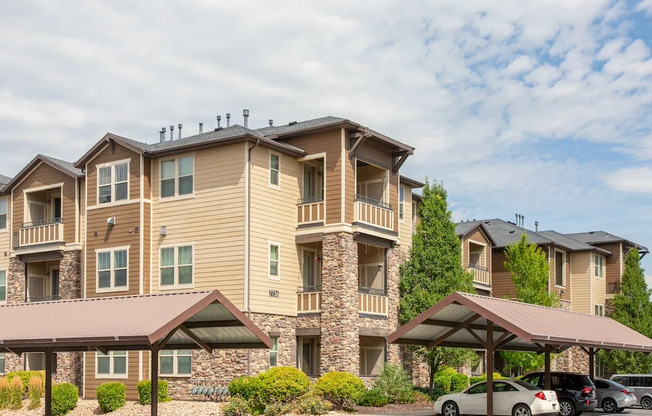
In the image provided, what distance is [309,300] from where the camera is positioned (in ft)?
115

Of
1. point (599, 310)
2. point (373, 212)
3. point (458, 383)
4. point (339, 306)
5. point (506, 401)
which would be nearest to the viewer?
point (506, 401)

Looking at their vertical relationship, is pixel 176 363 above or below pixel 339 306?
below

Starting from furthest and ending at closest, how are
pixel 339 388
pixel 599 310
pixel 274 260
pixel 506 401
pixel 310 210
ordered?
pixel 599 310 → pixel 310 210 → pixel 274 260 → pixel 339 388 → pixel 506 401

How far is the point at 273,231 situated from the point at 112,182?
25.8 ft

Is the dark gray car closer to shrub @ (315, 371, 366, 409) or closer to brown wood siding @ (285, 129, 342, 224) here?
shrub @ (315, 371, 366, 409)

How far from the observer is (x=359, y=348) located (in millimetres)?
36312

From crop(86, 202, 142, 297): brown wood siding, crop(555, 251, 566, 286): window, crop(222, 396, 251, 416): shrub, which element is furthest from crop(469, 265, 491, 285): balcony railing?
crop(222, 396, 251, 416): shrub

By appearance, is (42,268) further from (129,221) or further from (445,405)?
(445,405)

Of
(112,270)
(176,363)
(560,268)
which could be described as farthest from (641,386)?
(112,270)

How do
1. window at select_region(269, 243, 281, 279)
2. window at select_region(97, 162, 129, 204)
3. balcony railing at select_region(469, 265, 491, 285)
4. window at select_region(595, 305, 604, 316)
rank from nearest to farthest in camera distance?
window at select_region(269, 243, 281, 279), window at select_region(97, 162, 129, 204), balcony railing at select_region(469, 265, 491, 285), window at select_region(595, 305, 604, 316)

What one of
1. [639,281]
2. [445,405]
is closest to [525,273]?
[639,281]

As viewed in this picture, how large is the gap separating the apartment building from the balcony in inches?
2.8

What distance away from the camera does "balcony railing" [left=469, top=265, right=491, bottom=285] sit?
4916 cm

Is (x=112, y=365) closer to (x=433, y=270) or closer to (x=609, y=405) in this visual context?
(x=433, y=270)
